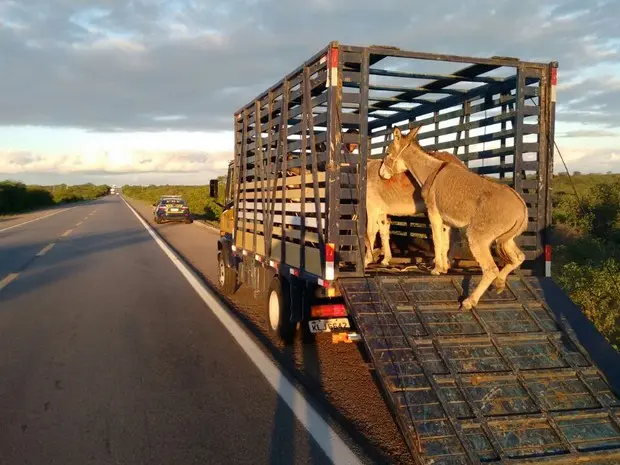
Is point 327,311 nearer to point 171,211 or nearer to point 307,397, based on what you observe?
point 307,397

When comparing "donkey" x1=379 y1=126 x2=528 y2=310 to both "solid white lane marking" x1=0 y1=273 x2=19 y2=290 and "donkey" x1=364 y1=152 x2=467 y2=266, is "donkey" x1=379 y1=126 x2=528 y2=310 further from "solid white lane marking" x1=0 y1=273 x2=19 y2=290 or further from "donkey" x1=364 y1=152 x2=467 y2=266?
"solid white lane marking" x1=0 y1=273 x2=19 y2=290

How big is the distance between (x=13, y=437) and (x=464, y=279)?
4.33 meters

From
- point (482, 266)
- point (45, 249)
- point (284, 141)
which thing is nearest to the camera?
point (482, 266)

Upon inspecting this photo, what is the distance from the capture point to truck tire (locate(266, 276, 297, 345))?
24.5ft

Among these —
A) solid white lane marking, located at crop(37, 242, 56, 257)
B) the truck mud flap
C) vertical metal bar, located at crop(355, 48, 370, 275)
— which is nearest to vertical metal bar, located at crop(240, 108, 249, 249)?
vertical metal bar, located at crop(355, 48, 370, 275)

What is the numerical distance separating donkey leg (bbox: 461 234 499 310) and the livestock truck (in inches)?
5.5

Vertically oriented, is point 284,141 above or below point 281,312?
above

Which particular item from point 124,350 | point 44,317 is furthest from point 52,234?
point 124,350

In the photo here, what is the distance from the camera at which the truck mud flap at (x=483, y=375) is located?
13.7 ft

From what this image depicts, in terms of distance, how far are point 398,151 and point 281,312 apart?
94.5 inches

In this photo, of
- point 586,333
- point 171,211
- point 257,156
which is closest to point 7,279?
point 257,156

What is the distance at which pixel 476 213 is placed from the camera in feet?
19.9

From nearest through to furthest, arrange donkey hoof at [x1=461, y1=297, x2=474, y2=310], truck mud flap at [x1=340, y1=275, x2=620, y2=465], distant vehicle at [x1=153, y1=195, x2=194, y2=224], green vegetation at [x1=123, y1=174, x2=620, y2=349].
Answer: truck mud flap at [x1=340, y1=275, x2=620, y2=465], donkey hoof at [x1=461, y1=297, x2=474, y2=310], green vegetation at [x1=123, y1=174, x2=620, y2=349], distant vehicle at [x1=153, y1=195, x2=194, y2=224]

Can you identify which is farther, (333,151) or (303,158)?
(303,158)
